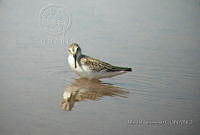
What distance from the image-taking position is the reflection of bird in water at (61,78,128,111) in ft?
21.1

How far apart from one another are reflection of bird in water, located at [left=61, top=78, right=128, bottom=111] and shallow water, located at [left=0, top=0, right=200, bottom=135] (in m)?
0.02

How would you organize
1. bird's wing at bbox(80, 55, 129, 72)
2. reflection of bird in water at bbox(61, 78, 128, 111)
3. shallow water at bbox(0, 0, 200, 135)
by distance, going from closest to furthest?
shallow water at bbox(0, 0, 200, 135) → reflection of bird in water at bbox(61, 78, 128, 111) → bird's wing at bbox(80, 55, 129, 72)

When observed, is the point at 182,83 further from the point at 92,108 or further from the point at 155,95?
the point at 92,108

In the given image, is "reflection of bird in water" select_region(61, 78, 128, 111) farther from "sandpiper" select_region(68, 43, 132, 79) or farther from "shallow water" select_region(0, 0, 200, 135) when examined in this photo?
"sandpiper" select_region(68, 43, 132, 79)

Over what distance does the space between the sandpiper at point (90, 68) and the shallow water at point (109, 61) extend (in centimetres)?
16

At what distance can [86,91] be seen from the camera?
6.86 metres

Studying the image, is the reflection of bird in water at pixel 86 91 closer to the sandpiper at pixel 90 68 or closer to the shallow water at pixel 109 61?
the shallow water at pixel 109 61

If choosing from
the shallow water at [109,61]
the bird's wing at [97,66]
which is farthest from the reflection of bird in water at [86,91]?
the bird's wing at [97,66]

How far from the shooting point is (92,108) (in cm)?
618

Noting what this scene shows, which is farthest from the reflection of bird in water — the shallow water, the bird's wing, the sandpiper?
the bird's wing

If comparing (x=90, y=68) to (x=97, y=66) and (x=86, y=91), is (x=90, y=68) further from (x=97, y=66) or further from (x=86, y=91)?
(x=86, y=91)

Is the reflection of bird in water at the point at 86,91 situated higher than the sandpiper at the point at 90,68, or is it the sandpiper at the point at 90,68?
the sandpiper at the point at 90,68

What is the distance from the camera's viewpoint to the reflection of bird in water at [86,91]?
643cm

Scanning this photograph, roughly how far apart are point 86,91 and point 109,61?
5.42 ft
